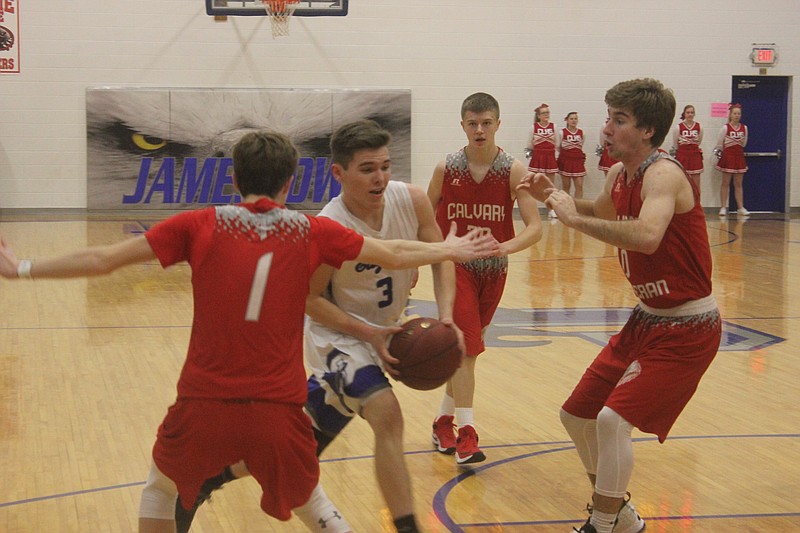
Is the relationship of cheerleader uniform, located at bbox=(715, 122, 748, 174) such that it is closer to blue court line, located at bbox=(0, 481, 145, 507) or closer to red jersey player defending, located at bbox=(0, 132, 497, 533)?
blue court line, located at bbox=(0, 481, 145, 507)

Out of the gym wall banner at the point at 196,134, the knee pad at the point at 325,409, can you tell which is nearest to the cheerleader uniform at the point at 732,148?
the gym wall banner at the point at 196,134

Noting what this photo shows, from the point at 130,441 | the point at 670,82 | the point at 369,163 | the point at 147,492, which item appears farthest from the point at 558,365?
the point at 670,82

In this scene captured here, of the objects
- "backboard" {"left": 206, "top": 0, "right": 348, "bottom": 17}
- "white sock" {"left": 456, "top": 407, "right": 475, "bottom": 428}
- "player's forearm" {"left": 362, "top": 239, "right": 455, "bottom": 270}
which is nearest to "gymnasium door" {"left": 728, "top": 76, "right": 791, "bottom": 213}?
"backboard" {"left": 206, "top": 0, "right": 348, "bottom": 17}

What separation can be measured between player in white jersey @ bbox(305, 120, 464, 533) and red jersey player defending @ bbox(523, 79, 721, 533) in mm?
666

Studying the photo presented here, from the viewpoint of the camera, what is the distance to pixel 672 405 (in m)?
3.99

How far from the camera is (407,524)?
3555mm

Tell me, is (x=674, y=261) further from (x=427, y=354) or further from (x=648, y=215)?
(x=427, y=354)

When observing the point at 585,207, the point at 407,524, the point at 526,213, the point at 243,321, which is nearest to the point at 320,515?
the point at 407,524

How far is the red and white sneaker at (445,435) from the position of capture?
5379mm

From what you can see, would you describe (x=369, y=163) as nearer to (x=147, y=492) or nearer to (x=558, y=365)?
(x=147, y=492)

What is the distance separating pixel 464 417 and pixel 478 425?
2.18 feet

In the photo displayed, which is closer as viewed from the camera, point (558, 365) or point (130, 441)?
point (130, 441)

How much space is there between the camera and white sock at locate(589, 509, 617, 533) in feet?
13.1

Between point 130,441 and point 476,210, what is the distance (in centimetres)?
232
